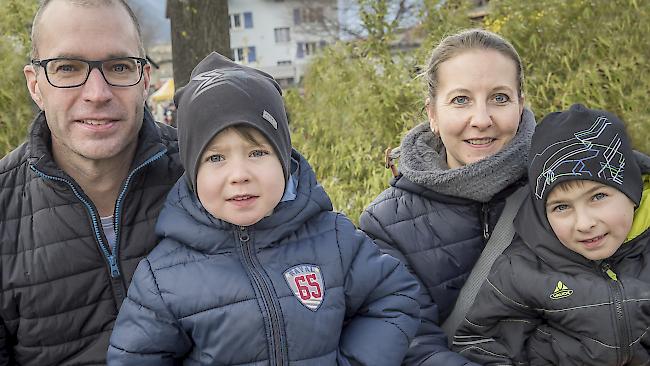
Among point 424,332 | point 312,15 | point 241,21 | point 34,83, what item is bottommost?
point 424,332

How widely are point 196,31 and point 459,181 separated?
4.32 meters

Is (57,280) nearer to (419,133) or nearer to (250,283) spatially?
(250,283)

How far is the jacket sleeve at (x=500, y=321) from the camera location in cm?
243

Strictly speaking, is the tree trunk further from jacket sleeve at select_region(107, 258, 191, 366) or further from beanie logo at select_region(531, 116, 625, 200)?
beanie logo at select_region(531, 116, 625, 200)

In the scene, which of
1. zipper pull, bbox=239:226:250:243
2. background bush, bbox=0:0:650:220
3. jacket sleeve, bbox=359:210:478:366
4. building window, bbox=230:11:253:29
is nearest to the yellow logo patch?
jacket sleeve, bbox=359:210:478:366

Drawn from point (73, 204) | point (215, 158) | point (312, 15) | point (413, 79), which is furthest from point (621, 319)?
point (312, 15)

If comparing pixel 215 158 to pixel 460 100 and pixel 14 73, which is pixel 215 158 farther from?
pixel 14 73

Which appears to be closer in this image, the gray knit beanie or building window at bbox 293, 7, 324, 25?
the gray knit beanie

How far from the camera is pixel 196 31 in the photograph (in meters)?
6.33

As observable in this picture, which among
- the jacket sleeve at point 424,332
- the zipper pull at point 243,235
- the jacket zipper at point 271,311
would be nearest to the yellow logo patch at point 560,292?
the jacket sleeve at point 424,332

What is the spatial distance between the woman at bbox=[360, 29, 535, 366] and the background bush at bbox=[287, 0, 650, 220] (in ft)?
7.83

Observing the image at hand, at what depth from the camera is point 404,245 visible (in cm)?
268

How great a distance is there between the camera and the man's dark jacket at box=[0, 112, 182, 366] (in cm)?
249

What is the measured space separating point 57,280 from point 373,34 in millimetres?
4756
